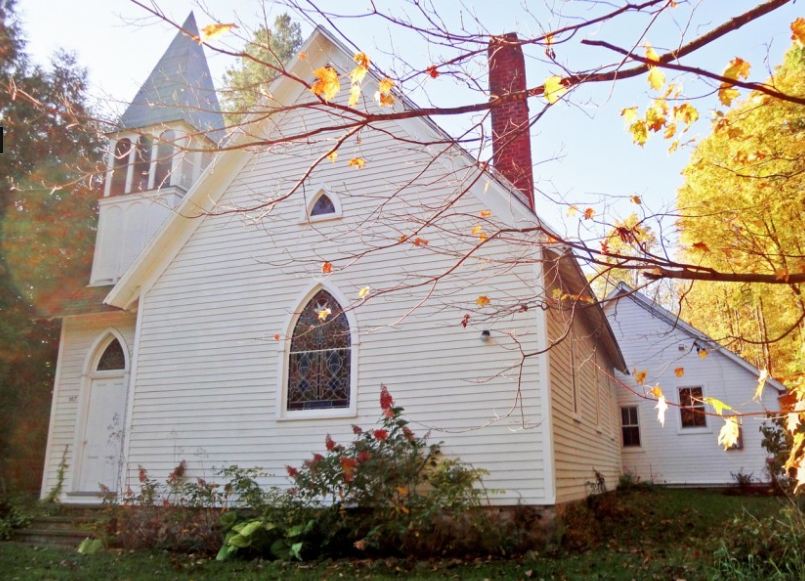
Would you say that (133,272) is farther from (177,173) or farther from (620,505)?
(620,505)

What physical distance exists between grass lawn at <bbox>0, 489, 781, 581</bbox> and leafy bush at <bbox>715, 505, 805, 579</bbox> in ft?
0.87

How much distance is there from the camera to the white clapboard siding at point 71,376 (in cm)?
1302

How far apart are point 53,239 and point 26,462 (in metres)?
6.10

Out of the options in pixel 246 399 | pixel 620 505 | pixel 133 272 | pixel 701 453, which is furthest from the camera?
pixel 701 453

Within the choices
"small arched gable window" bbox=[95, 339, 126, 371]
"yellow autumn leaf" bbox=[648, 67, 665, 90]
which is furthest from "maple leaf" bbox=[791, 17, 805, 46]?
"small arched gable window" bbox=[95, 339, 126, 371]

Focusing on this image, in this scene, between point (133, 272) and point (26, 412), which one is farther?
point (26, 412)

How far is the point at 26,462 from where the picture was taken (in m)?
17.6

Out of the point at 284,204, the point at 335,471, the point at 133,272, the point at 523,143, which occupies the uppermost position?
the point at 523,143

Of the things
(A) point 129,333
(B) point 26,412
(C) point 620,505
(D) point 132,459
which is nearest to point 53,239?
(B) point 26,412

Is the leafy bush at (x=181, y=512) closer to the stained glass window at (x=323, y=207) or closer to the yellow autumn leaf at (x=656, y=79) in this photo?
the stained glass window at (x=323, y=207)

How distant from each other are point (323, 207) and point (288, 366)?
266 centimetres

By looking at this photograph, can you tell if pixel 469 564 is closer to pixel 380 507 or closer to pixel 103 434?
pixel 380 507

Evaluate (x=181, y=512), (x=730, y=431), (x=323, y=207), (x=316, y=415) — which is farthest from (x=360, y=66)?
(x=181, y=512)

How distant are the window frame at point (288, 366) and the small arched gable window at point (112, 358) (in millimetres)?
4133
